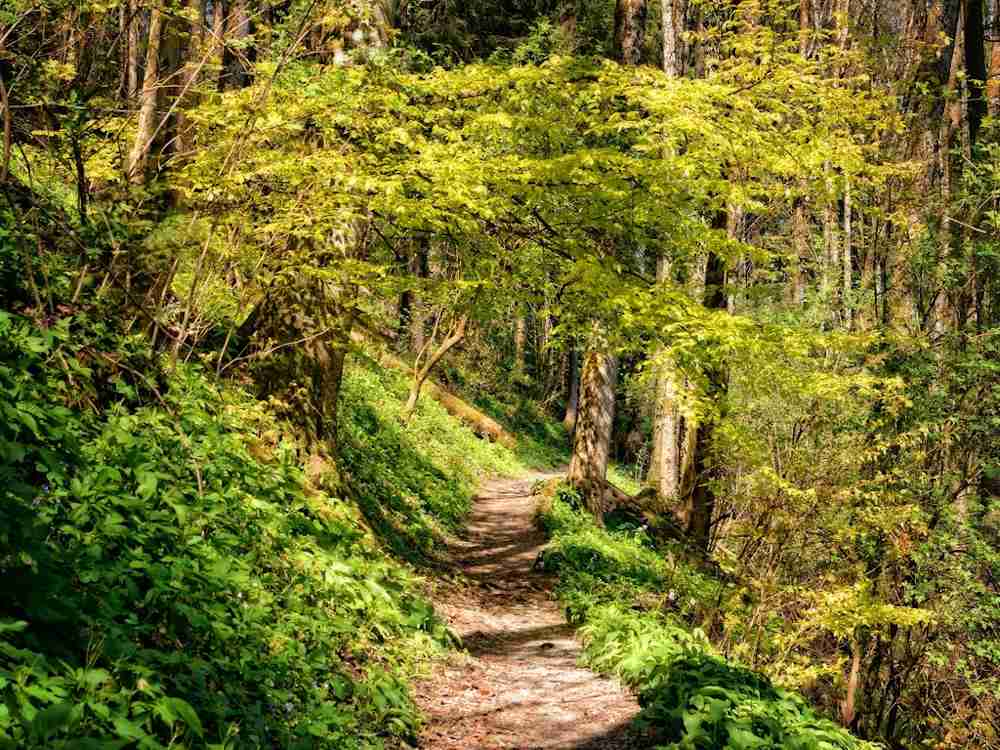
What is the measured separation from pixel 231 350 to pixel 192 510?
3963 millimetres

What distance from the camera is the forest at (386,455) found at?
4.14 metres

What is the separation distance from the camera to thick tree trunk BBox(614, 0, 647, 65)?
12844 millimetres

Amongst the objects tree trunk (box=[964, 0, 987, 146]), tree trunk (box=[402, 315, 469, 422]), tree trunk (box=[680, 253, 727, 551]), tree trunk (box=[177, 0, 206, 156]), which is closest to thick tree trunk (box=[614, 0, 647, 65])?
tree trunk (box=[680, 253, 727, 551])

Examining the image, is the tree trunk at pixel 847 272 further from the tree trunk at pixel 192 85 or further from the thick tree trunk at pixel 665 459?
the tree trunk at pixel 192 85

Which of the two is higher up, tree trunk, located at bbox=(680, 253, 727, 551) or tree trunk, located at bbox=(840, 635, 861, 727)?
tree trunk, located at bbox=(680, 253, 727, 551)

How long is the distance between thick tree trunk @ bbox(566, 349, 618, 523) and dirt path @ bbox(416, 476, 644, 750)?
3.18 meters

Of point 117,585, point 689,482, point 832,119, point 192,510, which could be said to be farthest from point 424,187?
point 689,482

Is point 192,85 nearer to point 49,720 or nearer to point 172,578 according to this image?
point 172,578

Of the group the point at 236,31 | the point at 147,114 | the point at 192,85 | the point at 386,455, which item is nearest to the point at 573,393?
the point at 386,455

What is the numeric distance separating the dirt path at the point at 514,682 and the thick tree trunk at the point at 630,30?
820 cm

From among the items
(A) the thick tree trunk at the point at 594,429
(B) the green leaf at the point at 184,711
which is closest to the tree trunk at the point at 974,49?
→ (A) the thick tree trunk at the point at 594,429

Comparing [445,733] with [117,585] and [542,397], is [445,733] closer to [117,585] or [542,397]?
[117,585]

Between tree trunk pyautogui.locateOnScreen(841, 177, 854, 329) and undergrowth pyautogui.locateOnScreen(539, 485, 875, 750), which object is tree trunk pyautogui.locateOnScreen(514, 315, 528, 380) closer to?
tree trunk pyautogui.locateOnScreen(841, 177, 854, 329)

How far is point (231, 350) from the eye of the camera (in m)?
8.55
